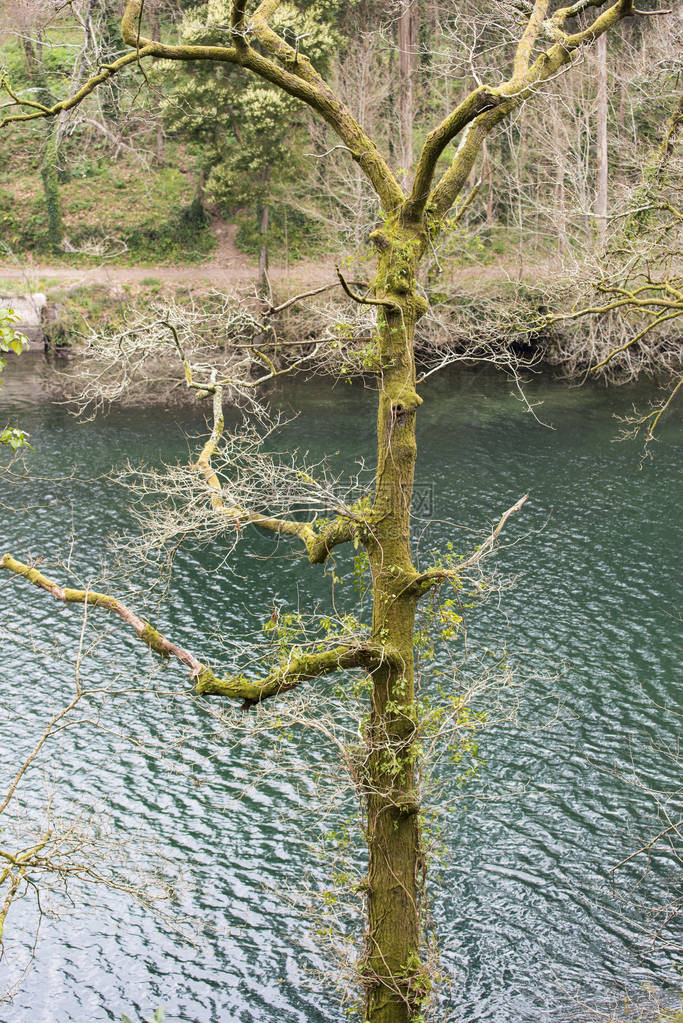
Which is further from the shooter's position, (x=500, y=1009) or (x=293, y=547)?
(x=293, y=547)

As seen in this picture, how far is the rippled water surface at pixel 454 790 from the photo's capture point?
11492 mm

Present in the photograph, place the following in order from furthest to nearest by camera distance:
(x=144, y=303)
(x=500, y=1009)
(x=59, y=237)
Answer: (x=59, y=237)
(x=144, y=303)
(x=500, y=1009)

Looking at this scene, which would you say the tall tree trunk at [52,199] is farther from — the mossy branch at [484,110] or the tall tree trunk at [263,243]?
the mossy branch at [484,110]

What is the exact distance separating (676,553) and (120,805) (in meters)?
13.1

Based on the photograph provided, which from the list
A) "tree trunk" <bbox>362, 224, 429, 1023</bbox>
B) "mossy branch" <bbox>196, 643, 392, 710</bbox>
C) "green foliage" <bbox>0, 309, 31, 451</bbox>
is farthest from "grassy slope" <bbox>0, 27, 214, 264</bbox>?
"green foliage" <bbox>0, 309, 31, 451</bbox>

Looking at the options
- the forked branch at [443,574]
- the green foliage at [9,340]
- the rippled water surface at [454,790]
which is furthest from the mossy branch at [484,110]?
the rippled water surface at [454,790]

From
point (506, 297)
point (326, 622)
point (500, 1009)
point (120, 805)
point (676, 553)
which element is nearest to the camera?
point (326, 622)

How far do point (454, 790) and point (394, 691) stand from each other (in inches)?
215

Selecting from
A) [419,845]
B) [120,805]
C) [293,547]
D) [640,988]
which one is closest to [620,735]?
[640,988]

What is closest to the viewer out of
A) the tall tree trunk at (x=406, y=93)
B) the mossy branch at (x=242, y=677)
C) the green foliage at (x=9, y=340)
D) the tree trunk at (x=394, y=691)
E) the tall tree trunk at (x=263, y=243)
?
the green foliage at (x=9, y=340)

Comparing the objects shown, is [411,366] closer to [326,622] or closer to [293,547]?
[326,622]

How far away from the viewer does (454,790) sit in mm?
14688

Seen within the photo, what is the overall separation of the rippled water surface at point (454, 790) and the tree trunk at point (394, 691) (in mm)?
1556

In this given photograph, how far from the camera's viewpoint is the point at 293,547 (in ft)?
75.3
